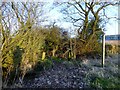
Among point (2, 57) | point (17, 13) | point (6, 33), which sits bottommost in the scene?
point (2, 57)

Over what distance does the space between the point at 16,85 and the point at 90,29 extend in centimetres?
744

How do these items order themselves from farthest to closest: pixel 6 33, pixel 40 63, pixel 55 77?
pixel 40 63, pixel 55 77, pixel 6 33

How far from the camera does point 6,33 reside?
19.8ft

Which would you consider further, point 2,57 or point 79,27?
point 79,27

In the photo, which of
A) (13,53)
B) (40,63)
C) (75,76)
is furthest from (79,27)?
(13,53)

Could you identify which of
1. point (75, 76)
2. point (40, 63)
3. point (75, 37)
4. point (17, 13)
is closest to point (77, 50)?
point (75, 37)

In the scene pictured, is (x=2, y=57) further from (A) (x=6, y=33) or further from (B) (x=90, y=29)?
(B) (x=90, y=29)

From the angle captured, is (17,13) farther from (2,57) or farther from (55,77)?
(55,77)

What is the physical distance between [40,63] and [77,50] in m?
4.14

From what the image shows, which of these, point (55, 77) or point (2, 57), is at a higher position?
point (2, 57)

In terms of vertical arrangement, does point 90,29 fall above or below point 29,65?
above

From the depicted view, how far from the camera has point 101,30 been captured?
42.2 feet

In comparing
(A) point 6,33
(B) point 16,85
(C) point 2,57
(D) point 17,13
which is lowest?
(B) point 16,85

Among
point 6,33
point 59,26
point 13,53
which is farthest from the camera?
point 59,26
